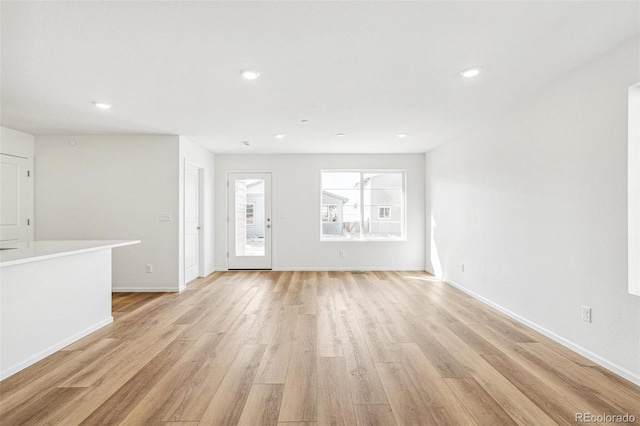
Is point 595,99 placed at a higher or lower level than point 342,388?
higher

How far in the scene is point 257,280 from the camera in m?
5.70

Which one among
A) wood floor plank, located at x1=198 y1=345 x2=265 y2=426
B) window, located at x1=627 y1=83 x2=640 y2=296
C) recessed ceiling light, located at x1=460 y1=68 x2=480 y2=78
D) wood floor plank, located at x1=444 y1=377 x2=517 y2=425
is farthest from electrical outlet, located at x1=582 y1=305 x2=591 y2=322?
wood floor plank, located at x1=198 y1=345 x2=265 y2=426

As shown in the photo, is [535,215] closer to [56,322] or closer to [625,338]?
[625,338]

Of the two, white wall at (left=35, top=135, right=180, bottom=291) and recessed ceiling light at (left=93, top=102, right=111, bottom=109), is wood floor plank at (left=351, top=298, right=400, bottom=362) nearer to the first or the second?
white wall at (left=35, top=135, right=180, bottom=291)

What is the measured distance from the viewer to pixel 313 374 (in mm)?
2332

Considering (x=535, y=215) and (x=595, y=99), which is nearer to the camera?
(x=595, y=99)

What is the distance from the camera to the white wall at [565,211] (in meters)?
2.34

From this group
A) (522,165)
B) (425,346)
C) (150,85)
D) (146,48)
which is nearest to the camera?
(146,48)

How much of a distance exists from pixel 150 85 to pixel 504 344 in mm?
4077

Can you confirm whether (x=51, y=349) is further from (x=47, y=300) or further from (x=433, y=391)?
(x=433, y=391)

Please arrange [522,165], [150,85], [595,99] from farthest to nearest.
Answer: [522,165], [150,85], [595,99]

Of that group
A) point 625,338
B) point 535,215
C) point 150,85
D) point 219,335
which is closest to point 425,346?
point 625,338

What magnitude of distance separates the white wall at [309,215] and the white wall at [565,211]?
2146mm

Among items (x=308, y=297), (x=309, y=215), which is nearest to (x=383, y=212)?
(x=309, y=215)
